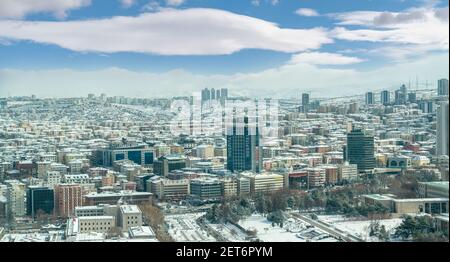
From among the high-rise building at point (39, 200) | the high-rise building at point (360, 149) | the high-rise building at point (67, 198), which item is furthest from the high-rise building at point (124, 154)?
the high-rise building at point (360, 149)

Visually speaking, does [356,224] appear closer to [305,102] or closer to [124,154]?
[305,102]

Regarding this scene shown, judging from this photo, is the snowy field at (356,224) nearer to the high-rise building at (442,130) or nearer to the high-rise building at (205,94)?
the high-rise building at (442,130)

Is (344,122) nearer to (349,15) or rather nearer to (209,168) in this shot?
(349,15)

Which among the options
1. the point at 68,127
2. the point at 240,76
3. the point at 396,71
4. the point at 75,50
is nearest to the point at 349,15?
the point at 396,71

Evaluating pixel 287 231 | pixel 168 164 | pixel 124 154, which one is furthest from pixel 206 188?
pixel 287 231

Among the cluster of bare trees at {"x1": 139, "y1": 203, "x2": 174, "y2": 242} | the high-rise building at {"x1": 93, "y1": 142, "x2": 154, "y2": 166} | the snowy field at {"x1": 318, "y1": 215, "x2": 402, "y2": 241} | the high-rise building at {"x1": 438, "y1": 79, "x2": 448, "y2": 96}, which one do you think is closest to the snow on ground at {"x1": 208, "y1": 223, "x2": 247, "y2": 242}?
the cluster of bare trees at {"x1": 139, "y1": 203, "x2": 174, "y2": 242}

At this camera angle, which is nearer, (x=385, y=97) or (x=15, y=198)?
(x=15, y=198)
